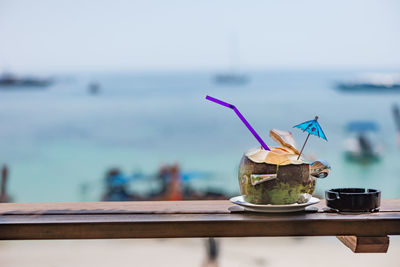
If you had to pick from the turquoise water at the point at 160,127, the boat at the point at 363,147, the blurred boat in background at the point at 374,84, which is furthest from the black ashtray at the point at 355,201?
the blurred boat in background at the point at 374,84

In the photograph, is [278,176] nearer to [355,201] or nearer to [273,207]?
[273,207]

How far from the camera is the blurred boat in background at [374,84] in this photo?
27.7 meters

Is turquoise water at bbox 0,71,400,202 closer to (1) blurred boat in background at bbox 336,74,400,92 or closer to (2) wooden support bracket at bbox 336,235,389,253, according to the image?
(1) blurred boat in background at bbox 336,74,400,92

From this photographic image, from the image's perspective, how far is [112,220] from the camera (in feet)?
4.59

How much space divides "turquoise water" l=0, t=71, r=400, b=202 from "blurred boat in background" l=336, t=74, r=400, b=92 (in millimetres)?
520

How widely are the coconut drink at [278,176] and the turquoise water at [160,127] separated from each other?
1836 centimetres

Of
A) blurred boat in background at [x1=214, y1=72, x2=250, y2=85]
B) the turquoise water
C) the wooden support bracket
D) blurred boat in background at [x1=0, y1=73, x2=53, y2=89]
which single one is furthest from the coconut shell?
blurred boat in background at [x1=214, y1=72, x2=250, y2=85]

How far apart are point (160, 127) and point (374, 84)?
991 cm

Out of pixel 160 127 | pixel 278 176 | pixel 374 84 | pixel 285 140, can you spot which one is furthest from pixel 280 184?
pixel 374 84

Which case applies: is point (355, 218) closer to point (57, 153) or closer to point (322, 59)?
point (57, 153)

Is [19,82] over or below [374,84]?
over

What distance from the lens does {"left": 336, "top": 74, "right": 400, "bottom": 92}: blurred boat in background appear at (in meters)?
27.7

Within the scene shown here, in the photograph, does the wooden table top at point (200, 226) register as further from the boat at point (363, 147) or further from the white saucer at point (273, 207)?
the boat at point (363, 147)

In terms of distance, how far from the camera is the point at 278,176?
4.74 feet
